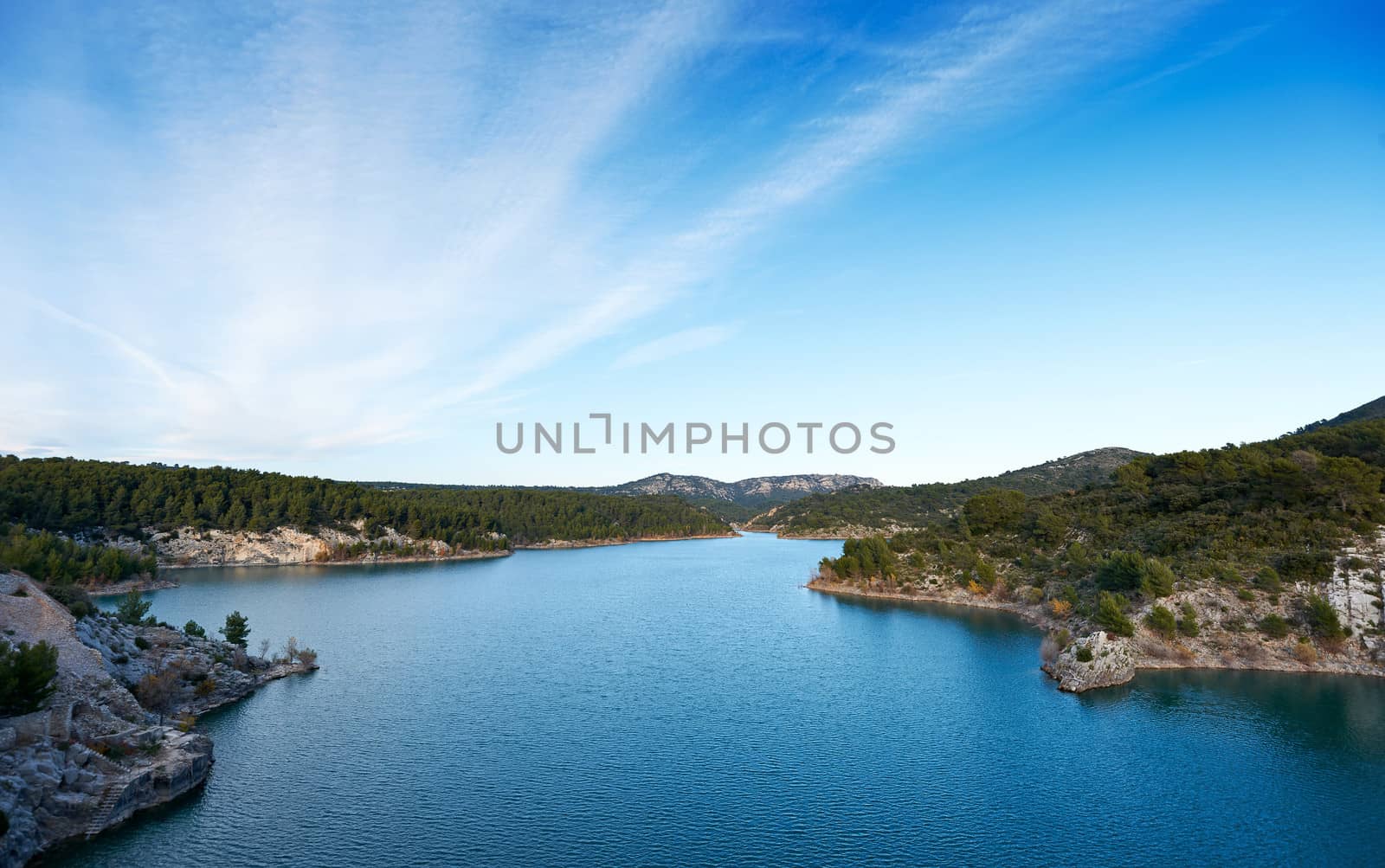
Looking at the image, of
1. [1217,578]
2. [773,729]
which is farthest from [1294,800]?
[1217,578]

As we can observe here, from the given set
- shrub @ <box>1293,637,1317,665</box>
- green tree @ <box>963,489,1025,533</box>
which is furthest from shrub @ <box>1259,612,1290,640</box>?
green tree @ <box>963,489,1025,533</box>

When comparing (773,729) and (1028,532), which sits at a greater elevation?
(1028,532)

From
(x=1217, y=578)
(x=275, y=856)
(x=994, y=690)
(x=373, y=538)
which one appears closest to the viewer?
(x=275, y=856)

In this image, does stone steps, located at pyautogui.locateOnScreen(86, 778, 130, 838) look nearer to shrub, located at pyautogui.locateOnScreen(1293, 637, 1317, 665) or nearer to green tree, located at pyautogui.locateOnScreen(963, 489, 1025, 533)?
shrub, located at pyautogui.locateOnScreen(1293, 637, 1317, 665)

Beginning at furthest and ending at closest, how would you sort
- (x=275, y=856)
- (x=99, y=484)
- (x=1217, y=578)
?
(x=99, y=484)
(x=1217, y=578)
(x=275, y=856)

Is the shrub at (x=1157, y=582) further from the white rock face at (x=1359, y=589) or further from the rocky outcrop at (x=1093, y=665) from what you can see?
the white rock face at (x=1359, y=589)

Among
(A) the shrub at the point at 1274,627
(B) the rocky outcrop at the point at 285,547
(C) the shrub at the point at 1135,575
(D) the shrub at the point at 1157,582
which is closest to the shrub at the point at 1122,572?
(C) the shrub at the point at 1135,575

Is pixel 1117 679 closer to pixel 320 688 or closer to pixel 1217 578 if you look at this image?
pixel 1217 578
